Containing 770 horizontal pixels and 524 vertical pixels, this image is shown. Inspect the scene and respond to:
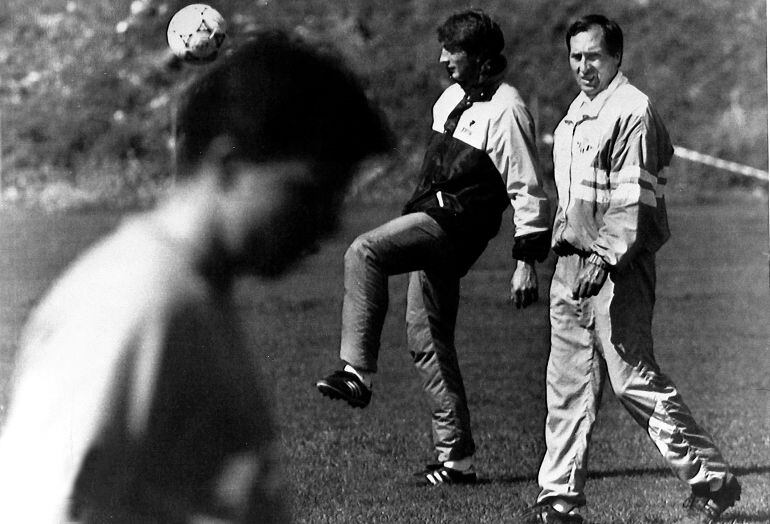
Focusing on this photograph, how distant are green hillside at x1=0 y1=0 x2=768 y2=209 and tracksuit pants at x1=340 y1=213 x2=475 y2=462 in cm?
722

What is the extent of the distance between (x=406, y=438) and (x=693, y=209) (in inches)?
361

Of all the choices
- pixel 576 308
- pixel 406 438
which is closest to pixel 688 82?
pixel 406 438

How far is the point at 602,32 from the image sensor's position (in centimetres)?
399

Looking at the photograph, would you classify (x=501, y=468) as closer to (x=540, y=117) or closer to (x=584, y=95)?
(x=584, y=95)

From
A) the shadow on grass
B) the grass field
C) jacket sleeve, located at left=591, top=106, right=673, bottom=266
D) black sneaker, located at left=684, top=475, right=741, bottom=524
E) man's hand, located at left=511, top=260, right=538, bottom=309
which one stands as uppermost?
jacket sleeve, located at left=591, top=106, right=673, bottom=266

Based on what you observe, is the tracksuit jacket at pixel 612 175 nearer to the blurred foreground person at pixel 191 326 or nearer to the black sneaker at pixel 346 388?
the black sneaker at pixel 346 388

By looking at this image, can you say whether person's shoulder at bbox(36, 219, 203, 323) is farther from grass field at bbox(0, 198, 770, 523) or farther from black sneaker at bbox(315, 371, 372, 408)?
black sneaker at bbox(315, 371, 372, 408)

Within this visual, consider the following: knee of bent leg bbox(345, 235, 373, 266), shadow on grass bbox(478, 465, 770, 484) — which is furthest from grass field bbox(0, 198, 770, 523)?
knee of bent leg bbox(345, 235, 373, 266)

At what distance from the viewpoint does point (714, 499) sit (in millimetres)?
3936

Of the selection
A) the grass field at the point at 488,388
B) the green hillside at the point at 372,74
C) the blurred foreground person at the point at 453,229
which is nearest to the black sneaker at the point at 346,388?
the blurred foreground person at the point at 453,229

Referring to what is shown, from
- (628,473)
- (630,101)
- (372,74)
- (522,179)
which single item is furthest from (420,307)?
(372,74)

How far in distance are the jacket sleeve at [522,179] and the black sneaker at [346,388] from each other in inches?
23.5

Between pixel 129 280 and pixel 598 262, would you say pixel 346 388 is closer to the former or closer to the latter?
pixel 598 262

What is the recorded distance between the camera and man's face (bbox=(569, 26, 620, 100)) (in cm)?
394
